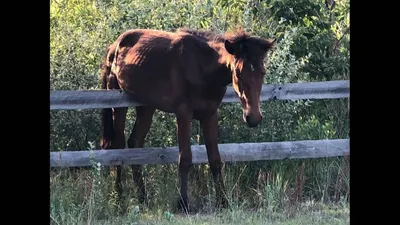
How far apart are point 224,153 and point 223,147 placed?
7cm

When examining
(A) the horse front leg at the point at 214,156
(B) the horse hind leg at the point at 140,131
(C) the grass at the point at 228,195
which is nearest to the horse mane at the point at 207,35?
(A) the horse front leg at the point at 214,156

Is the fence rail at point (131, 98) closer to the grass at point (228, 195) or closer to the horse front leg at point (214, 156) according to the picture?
the horse front leg at point (214, 156)

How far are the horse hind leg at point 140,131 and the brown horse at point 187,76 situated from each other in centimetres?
1

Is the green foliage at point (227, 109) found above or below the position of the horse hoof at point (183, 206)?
above

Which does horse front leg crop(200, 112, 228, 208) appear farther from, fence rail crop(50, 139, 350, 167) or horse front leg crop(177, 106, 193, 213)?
horse front leg crop(177, 106, 193, 213)

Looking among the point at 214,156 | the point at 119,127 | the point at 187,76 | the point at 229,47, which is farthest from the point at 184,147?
the point at 229,47

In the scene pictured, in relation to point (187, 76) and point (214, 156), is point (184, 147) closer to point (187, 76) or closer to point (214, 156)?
point (214, 156)

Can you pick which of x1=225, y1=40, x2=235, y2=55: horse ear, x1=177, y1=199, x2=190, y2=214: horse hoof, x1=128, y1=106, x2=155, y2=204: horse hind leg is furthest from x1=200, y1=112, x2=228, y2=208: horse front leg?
x1=225, y1=40, x2=235, y2=55: horse ear

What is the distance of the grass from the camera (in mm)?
5562

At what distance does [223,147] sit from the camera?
21.3 feet

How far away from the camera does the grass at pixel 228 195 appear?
5562 millimetres

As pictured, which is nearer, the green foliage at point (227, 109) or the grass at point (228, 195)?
the grass at point (228, 195)
